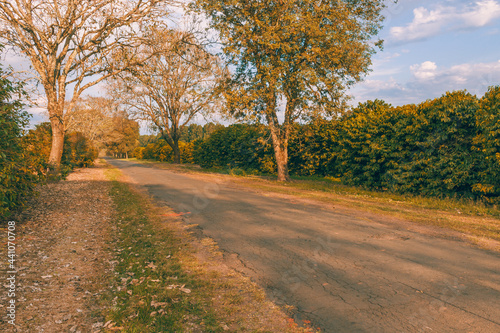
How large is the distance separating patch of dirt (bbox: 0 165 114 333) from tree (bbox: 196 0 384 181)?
34.0ft

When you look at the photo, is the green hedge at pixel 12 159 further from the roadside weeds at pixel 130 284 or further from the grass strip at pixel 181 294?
the grass strip at pixel 181 294

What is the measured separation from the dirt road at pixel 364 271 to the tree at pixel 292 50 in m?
9.27

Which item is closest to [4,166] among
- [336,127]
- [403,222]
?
[403,222]

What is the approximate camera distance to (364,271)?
4.32 m

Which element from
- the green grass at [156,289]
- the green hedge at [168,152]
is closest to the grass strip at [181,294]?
the green grass at [156,289]

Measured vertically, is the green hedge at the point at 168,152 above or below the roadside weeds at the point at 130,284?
above

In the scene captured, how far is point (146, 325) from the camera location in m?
3.01

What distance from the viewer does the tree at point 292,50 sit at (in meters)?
14.4

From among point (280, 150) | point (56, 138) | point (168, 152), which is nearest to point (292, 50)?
point (280, 150)

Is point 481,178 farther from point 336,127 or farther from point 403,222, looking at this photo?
point 336,127

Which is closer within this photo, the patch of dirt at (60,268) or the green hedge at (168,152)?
the patch of dirt at (60,268)

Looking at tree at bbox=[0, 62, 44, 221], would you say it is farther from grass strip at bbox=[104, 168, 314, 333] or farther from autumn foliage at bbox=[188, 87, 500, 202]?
autumn foliage at bbox=[188, 87, 500, 202]

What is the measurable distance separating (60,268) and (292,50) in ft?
46.9

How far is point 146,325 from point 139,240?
10.3 feet
